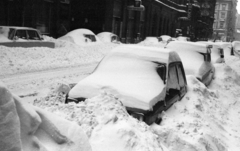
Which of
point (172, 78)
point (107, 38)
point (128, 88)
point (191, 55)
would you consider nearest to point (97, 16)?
point (107, 38)

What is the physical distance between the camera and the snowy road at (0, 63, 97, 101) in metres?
9.24

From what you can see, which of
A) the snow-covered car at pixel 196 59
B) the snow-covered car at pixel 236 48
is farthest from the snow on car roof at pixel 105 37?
the snow-covered car at pixel 196 59

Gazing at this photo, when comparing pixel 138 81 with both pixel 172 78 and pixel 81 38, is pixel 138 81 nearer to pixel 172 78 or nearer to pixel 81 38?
pixel 172 78

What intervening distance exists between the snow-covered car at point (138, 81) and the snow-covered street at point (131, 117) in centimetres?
32

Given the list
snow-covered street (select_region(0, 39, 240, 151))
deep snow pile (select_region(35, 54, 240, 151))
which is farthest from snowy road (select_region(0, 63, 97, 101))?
deep snow pile (select_region(35, 54, 240, 151))

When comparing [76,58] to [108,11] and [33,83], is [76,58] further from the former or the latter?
[108,11]

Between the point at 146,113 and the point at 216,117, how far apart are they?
10.2ft

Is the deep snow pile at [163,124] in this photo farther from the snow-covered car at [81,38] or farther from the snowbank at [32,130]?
the snow-covered car at [81,38]

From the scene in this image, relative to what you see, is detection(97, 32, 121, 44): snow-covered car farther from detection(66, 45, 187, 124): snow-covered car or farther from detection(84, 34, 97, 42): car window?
detection(66, 45, 187, 124): snow-covered car

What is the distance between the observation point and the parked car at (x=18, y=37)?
15.9 metres

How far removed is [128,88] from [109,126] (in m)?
1.37

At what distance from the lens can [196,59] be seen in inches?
434

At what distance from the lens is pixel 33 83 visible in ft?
34.4

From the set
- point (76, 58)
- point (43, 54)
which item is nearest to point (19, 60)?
point (43, 54)
